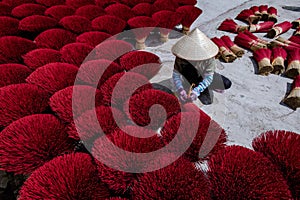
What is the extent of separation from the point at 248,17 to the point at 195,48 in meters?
1.41

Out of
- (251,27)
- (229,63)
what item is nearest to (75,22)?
(229,63)

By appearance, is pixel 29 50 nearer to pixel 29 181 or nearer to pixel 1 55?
pixel 1 55

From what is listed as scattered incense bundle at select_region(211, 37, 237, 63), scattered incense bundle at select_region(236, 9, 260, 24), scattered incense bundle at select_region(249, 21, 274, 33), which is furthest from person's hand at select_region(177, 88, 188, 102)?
scattered incense bundle at select_region(236, 9, 260, 24)

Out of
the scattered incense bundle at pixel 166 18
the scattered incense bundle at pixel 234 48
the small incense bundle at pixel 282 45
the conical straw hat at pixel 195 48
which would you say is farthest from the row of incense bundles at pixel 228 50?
the conical straw hat at pixel 195 48

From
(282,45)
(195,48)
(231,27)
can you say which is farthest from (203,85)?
(231,27)

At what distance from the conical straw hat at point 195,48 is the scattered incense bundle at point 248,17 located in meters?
1.29

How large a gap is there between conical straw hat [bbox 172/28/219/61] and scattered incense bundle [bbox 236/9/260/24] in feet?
4.25

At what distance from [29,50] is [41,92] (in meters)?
0.37

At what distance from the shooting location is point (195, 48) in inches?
48.2

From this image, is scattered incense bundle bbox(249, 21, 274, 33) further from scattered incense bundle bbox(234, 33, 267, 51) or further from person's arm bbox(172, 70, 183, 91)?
person's arm bbox(172, 70, 183, 91)

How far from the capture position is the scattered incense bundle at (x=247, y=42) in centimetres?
191

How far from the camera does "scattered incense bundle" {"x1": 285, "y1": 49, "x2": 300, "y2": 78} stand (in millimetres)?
1634

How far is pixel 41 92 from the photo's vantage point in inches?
34.3

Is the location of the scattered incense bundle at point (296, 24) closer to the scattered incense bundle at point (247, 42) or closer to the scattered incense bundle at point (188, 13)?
the scattered incense bundle at point (247, 42)
